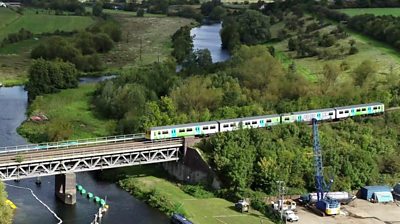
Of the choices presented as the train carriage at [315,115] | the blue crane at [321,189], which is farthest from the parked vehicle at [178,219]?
the train carriage at [315,115]

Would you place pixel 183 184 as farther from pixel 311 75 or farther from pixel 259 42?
pixel 259 42

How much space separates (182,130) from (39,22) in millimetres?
132738

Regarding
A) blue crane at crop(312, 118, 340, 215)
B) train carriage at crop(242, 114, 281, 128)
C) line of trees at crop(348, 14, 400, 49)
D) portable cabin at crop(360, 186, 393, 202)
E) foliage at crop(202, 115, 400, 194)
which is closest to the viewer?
blue crane at crop(312, 118, 340, 215)

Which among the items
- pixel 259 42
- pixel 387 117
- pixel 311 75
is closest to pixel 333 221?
pixel 387 117

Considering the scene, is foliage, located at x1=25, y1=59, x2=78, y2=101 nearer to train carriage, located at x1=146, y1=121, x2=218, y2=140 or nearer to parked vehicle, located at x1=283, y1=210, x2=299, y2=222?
train carriage, located at x1=146, y1=121, x2=218, y2=140

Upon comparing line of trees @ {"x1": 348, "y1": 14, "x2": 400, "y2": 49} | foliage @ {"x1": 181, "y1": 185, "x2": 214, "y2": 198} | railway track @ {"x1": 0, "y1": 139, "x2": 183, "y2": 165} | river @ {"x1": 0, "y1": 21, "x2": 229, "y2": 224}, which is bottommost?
river @ {"x1": 0, "y1": 21, "x2": 229, "y2": 224}

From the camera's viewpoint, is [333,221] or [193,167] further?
[193,167]

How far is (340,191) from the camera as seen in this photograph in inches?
2427

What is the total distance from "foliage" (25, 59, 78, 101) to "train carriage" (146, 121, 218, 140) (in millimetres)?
A: 42594

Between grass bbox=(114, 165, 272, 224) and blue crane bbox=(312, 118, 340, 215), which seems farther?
blue crane bbox=(312, 118, 340, 215)

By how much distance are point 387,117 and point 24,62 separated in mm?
80556

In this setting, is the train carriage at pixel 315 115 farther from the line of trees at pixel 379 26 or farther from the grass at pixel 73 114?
the line of trees at pixel 379 26

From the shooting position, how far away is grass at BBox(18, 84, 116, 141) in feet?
266

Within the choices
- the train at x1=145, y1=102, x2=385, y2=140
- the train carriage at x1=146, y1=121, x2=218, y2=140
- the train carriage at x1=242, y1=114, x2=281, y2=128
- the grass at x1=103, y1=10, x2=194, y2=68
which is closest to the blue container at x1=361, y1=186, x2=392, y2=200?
the train at x1=145, y1=102, x2=385, y2=140
